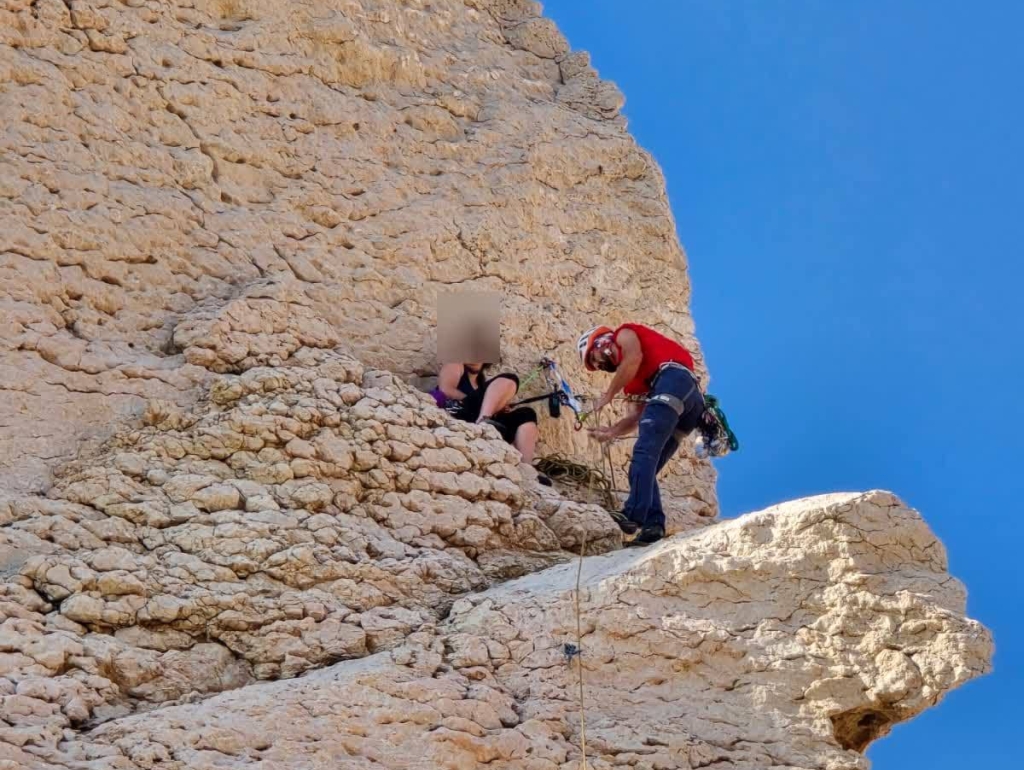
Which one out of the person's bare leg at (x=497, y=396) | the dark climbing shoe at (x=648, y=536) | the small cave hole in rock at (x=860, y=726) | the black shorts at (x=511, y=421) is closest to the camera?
the small cave hole in rock at (x=860, y=726)

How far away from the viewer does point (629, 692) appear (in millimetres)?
4992

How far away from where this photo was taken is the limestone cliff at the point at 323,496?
468 centimetres

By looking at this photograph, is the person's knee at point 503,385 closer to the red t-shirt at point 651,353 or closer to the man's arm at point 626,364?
the man's arm at point 626,364

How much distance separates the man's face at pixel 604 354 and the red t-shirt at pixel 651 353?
39 millimetres

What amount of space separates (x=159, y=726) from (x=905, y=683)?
7.49 ft

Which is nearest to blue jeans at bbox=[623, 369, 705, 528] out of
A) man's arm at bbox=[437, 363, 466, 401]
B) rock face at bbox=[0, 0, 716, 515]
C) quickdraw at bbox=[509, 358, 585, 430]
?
quickdraw at bbox=[509, 358, 585, 430]

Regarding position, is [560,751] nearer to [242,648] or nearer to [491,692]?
[491,692]

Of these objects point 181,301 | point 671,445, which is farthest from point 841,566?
point 181,301

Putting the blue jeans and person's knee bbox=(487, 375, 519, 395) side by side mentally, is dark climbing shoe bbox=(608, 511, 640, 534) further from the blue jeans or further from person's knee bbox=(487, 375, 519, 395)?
person's knee bbox=(487, 375, 519, 395)

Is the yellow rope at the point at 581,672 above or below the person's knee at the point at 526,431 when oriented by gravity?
below

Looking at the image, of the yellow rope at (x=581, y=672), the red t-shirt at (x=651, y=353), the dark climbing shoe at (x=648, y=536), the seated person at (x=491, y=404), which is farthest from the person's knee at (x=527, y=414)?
the yellow rope at (x=581, y=672)

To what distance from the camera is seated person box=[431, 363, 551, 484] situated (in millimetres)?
6430

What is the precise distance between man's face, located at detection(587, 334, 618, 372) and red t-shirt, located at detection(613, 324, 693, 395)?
0.04 meters

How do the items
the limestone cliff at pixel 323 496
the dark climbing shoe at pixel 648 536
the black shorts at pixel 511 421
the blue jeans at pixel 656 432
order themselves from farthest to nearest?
the black shorts at pixel 511 421, the blue jeans at pixel 656 432, the dark climbing shoe at pixel 648 536, the limestone cliff at pixel 323 496
